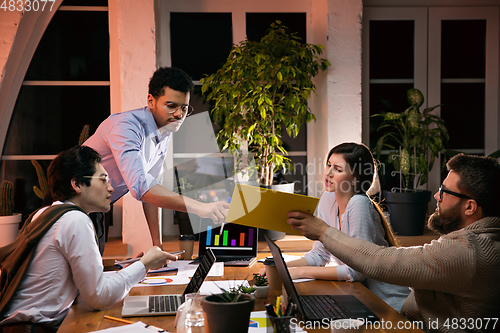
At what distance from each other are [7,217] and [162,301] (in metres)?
2.46

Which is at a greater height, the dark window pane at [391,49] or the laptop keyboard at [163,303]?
the dark window pane at [391,49]

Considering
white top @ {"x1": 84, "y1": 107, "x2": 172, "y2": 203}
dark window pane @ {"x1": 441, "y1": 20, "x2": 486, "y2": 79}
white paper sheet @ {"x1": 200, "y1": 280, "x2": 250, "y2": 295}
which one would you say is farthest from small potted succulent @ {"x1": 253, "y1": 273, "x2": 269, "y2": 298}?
dark window pane @ {"x1": 441, "y1": 20, "x2": 486, "y2": 79}

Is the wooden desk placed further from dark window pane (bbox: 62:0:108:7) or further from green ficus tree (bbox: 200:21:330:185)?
dark window pane (bbox: 62:0:108:7)

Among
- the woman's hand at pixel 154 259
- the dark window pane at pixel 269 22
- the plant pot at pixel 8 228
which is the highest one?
the dark window pane at pixel 269 22

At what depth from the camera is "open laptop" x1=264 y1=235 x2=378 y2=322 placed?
1.25m

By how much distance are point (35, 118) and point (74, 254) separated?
9.05 ft

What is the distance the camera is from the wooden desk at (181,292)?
123cm

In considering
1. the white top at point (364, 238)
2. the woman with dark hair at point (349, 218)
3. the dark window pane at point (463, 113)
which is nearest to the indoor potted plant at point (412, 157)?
the dark window pane at point (463, 113)

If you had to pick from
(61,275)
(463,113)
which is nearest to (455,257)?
(61,275)

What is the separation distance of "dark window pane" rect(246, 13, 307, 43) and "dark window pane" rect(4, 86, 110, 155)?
1415mm

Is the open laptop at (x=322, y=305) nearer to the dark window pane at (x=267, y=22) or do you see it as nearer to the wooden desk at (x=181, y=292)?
the wooden desk at (x=181, y=292)

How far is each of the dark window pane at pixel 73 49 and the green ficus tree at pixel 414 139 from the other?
2.50 m

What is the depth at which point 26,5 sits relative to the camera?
3414 millimetres

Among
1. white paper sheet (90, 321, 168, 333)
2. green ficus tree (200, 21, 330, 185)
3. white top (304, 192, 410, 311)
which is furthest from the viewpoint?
green ficus tree (200, 21, 330, 185)
